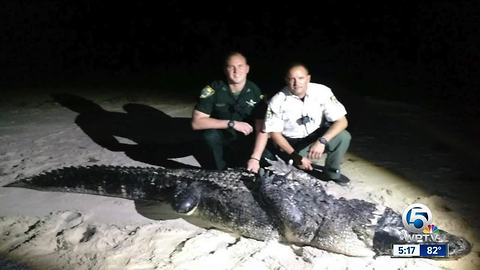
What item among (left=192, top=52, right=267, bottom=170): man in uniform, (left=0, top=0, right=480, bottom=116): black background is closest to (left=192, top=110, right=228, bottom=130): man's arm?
(left=192, top=52, right=267, bottom=170): man in uniform

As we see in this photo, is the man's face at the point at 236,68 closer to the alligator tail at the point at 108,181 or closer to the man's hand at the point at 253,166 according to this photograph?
the man's hand at the point at 253,166

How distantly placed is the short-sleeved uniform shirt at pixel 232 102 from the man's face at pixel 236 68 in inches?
8.1

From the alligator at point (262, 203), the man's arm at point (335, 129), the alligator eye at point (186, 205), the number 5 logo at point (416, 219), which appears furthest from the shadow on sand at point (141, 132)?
the number 5 logo at point (416, 219)

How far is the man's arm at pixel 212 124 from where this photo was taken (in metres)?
4.11

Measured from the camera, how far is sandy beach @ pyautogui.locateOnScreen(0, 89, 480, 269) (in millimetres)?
3070

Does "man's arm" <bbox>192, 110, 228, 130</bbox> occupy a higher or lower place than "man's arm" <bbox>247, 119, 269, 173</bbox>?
higher

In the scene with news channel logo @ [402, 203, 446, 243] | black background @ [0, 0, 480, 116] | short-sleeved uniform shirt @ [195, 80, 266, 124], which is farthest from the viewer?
black background @ [0, 0, 480, 116]

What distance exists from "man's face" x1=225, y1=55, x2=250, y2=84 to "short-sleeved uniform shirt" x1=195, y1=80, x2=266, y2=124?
207 mm

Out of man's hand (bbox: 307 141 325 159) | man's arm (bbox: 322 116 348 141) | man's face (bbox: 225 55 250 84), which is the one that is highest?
man's face (bbox: 225 55 250 84)

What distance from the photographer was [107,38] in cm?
1194

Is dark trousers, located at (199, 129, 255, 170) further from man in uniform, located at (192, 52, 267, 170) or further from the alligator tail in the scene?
the alligator tail

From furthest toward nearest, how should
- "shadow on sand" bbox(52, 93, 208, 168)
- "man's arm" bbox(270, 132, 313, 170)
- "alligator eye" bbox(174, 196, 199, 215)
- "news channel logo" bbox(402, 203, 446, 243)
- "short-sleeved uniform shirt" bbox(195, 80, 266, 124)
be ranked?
"shadow on sand" bbox(52, 93, 208, 168), "short-sleeved uniform shirt" bbox(195, 80, 266, 124), "man's arm" bbox(270, 132, 313, 170), "alligator eye" bbox(174, 196, 199, 215), "news channel logo" bbox(402, 203, 446, 243)

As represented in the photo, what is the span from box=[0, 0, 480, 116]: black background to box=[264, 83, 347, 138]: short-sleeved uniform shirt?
128 inches

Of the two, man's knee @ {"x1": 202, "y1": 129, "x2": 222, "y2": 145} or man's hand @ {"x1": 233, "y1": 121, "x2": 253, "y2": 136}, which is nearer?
man's hand @ {"x1": 233, "y1": 121, "x2": 253, "y2": 136}
